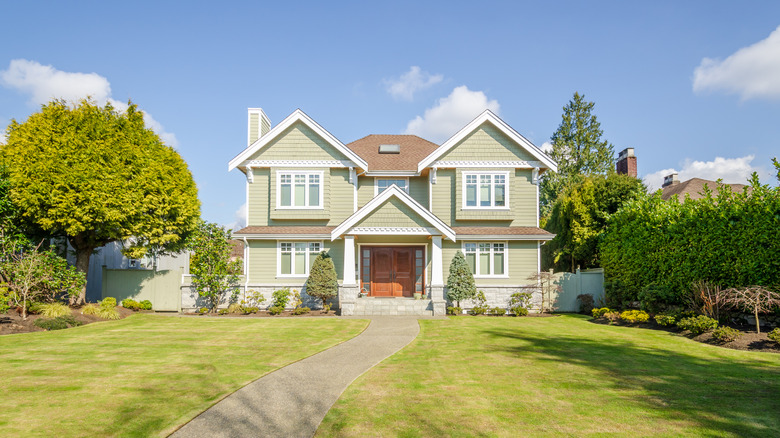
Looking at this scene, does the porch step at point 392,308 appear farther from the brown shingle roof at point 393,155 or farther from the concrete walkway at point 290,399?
the concrete walkway at point 290,399

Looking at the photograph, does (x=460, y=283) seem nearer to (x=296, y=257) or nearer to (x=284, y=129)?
(x=296, y=257)

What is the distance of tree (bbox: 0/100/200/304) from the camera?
56.4 ft

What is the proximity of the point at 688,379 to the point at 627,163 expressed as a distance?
25.5 m

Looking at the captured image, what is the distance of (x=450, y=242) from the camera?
72.5ft

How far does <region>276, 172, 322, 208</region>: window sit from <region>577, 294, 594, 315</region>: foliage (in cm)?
1293

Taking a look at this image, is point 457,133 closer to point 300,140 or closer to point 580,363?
point 300,140

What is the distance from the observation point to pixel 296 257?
71.9ft

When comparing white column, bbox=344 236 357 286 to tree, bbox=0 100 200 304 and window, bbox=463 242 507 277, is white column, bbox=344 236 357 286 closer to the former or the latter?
window, bbox=463 242 507 277

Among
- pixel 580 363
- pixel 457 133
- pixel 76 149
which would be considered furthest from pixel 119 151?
pixel 580 363

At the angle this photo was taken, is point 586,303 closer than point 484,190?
Yes

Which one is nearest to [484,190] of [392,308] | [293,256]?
[392,308]

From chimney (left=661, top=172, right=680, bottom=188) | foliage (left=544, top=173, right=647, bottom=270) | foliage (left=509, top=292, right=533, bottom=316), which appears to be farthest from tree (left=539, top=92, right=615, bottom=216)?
foliage (left=509, top=292, right=533, bottom=316)

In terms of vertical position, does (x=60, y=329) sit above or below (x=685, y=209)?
→ below

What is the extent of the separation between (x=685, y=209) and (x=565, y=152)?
29899 mm
